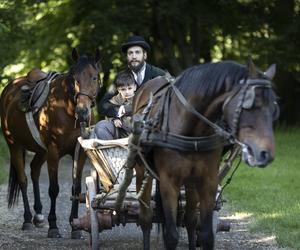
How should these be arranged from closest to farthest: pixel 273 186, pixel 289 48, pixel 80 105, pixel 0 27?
pixel 80 105 < pixel 0 27 < pixel 273 186 < pixel 289 48

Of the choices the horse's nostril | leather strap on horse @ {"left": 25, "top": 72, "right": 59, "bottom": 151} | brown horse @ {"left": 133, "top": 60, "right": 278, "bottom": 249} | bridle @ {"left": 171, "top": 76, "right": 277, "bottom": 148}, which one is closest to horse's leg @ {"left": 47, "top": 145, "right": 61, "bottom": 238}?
leather strap on horse @ {"left": 25, "top": 72, "right": 59, "bottom": 151}

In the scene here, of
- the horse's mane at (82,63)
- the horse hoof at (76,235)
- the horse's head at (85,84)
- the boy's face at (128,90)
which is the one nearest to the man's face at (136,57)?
the boy's face at (128,90)

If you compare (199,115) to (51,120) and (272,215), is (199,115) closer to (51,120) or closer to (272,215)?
(51,120)

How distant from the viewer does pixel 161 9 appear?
21.8 metres

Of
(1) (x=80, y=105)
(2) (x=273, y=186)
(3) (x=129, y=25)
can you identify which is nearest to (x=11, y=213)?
(1) (x=80, y=105)

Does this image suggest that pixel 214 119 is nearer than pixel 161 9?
Yes

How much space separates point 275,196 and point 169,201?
5960 millimetres

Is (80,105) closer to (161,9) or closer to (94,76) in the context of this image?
(94,76)

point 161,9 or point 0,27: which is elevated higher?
point 161,9

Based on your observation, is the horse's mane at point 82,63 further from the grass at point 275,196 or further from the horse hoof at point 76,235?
the grass at point 275,196

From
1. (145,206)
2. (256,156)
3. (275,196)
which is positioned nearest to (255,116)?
(256,156)

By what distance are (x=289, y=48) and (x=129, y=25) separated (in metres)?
4.39

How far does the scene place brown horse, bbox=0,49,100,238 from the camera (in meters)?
8.79

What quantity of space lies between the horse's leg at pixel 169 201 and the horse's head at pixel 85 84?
2540mm
